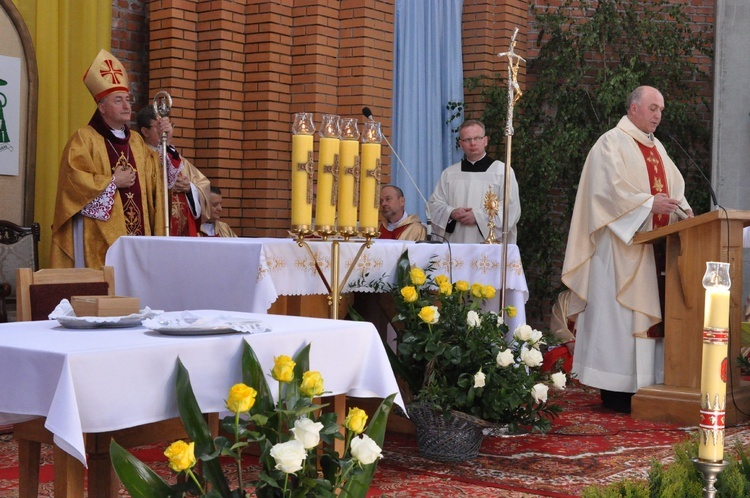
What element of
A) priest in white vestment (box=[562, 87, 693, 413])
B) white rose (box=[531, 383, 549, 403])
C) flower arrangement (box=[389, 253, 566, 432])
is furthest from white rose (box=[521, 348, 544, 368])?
priest in white vestment (box=[562, 87, 693, 413])

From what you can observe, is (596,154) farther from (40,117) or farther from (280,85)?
(40,117)

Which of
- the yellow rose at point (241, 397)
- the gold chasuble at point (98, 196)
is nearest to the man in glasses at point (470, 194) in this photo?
the gold chasuble at point (98, 196)

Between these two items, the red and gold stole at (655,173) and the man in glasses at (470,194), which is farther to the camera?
the man in glasses at (470,194)

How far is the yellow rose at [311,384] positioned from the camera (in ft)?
9.27

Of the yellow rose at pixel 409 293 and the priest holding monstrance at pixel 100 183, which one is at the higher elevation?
the priest holding monstrance at pixel 100 183

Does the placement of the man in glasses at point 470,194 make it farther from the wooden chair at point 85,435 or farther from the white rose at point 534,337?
the wooden chair at point 85,435

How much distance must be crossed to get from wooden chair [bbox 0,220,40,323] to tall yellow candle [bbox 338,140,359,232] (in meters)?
3.41

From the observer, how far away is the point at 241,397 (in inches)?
105

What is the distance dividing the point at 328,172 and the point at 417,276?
1.09 m

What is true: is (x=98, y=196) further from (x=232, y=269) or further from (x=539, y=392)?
(x=539, y=392)

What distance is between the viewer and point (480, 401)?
509cm

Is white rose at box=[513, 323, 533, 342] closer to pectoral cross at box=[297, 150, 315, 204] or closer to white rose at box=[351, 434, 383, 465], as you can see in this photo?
pectoral cross at box=[297, 150, 315, 204]

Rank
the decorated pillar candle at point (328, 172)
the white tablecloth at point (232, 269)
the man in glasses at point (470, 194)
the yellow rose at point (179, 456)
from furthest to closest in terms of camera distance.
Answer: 1. the man in glasses at point (470, 194)
2. the white tablecloth at point (232, 269)
3. the decorated pillar candle at point (328, 172)
4. the yellow rose at point (179, 456)

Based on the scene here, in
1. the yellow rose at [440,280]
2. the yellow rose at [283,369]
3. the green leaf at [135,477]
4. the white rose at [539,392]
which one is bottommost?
the white rose at [539,392]
